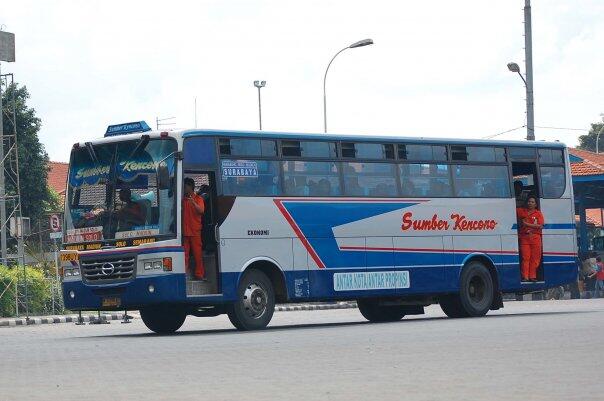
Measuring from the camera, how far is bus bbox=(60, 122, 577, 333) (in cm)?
2277

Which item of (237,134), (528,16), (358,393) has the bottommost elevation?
(358,393)

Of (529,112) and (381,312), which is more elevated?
(529,112)

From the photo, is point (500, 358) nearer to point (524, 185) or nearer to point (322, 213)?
point (322, 213)

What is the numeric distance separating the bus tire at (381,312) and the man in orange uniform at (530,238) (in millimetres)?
2720

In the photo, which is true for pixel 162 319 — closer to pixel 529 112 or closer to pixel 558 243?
pixel 558 243

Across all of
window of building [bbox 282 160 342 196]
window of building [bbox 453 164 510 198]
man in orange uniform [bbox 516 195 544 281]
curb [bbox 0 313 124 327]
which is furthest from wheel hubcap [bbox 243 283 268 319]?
curb [bbox 0 313 124 327]

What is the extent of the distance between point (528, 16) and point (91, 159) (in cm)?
2158

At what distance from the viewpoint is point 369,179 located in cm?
2562

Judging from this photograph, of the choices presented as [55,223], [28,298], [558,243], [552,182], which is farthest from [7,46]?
[558,243]

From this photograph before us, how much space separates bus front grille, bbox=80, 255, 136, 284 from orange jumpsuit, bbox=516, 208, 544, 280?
918 cm

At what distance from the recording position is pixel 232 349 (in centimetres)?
1789

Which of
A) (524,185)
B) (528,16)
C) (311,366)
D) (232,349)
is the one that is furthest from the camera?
(528,16)

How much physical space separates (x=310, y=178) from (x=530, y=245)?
6.00m

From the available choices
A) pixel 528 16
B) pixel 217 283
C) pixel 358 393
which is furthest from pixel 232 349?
pixel 528 16
